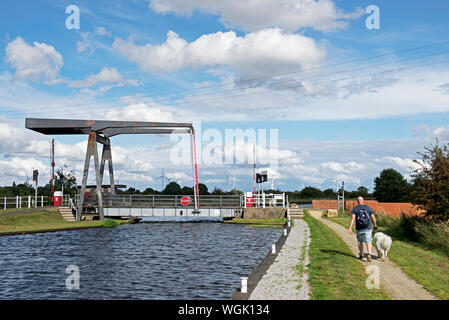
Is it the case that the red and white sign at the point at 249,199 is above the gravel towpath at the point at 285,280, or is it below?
above

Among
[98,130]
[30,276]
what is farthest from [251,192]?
[30,276]


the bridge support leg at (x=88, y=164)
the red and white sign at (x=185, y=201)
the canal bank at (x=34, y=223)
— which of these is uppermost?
the bridge support leg at (x=88, y=164)

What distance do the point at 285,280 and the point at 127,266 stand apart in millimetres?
7611

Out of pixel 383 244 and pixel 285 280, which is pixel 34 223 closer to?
pixel 285 280

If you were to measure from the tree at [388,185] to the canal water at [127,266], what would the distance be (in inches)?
2475

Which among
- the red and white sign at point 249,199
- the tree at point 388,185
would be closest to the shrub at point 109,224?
the red and white sign at point 249,199

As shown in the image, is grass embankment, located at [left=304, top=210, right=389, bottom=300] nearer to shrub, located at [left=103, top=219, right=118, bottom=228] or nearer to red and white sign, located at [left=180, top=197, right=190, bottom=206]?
shrub, located at [left=103, top=219, right=118, bottom=228]

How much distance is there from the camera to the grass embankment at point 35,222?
30.5 m

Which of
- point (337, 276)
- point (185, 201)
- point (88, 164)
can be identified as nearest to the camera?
point (337, 276)

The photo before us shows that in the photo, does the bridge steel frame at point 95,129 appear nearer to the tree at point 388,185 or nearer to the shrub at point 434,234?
the shrub at point 434,234

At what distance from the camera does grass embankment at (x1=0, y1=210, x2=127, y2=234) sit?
30484 millimetres

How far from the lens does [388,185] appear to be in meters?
85.1

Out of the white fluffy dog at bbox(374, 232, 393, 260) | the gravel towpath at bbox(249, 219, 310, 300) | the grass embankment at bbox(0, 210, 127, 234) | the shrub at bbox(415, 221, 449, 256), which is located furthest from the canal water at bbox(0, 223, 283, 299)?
the shrub at bbox(415, 221, 449, 256)

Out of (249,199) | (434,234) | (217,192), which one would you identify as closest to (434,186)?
(434,234)
